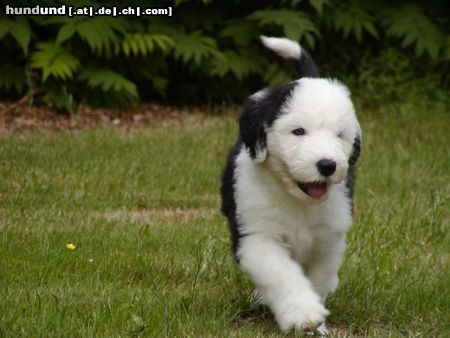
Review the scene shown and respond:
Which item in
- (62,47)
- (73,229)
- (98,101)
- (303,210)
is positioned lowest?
(98,101)

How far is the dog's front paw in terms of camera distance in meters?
3.54

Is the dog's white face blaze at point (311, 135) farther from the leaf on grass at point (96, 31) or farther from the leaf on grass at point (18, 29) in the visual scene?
the leaf on grass at point (96, 31)

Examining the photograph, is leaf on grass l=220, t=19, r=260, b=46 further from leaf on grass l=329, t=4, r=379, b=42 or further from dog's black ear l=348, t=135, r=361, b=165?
dog's black ear l=348, t=135, r=361, b=165

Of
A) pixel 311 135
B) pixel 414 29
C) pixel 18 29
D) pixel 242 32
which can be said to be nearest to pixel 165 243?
pixel 311 135

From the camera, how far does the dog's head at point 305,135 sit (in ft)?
11.8

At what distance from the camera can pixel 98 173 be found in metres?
6.80

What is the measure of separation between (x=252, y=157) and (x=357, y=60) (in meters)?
7.40

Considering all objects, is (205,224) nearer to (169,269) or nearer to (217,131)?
(169,269)

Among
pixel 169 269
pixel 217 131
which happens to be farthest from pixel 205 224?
pixel 217 131

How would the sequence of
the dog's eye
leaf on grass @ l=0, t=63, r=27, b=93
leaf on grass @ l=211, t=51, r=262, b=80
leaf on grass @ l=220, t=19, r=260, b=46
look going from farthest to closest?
1. leaf on grass @ l=220, t=19, r=260, b=46
2. leaf on grass @ l=211, t=51, r=262, b=80
3. leaf on grass @ l=0, t=63, r=27, b=93
4. the dog's eye

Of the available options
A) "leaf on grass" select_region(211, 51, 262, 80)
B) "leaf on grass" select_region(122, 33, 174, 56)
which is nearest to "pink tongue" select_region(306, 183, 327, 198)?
"leaf on grass" select_region(122, 33, 174, 56)

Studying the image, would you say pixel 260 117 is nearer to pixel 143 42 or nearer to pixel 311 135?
pixel 311 135

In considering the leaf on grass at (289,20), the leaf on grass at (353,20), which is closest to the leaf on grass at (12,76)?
the leaf on grass at (289,20)

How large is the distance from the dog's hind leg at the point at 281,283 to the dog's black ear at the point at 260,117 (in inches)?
14.9
